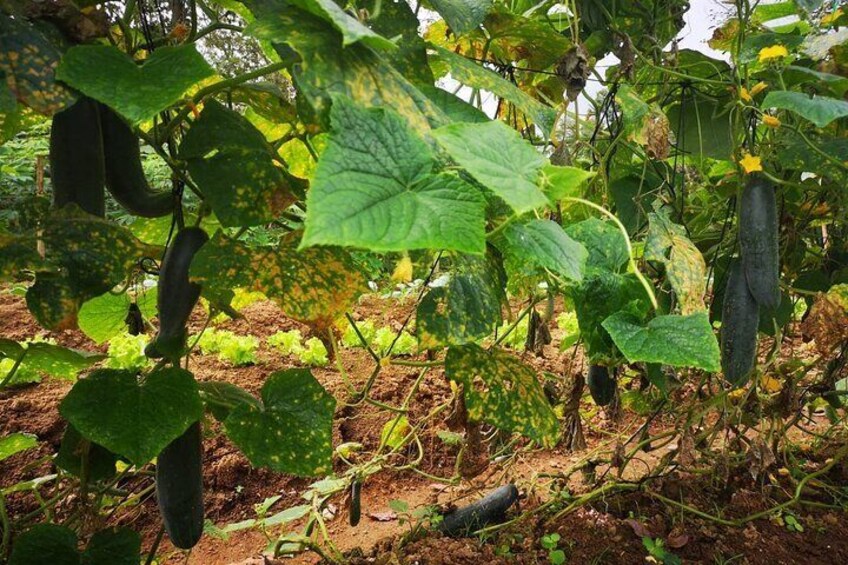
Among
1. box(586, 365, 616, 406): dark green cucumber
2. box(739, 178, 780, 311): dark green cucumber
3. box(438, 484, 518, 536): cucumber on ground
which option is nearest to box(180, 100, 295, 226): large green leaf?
box(586, 365, 616, 406): dark green cucumber

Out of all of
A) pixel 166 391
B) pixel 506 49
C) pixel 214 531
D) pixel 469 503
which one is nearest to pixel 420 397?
pixel 469 503

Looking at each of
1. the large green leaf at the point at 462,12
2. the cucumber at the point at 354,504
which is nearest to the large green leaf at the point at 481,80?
the large green leaf at the point at 462,12

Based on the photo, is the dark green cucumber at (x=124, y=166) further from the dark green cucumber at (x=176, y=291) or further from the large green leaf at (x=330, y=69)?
the large green leaf at (x=330, y=69)

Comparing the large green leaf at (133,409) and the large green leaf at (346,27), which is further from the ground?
the large green leaf at (346,27)

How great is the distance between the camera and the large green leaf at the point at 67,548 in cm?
95

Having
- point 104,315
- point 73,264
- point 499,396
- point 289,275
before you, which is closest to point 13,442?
point 104,315

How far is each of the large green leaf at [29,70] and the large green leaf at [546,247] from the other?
492 mm

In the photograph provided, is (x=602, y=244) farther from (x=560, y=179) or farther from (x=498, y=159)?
(x=498, y=159)

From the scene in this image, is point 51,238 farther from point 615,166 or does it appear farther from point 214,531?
point 615,166

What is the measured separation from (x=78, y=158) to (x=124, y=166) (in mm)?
85

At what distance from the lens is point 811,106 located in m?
0.97

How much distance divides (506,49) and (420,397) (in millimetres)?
1347

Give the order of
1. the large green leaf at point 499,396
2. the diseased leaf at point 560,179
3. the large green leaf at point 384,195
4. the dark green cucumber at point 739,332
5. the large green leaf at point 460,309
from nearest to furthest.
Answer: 1. the large green leaf at point 384,195
2. the diseased leaf at point 560,179
3. the large green leaf at point 460,309
4. the large green leaf at point 499,396
5. the dark green cucumber at point 739,332

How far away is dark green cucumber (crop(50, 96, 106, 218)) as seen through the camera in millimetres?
763
